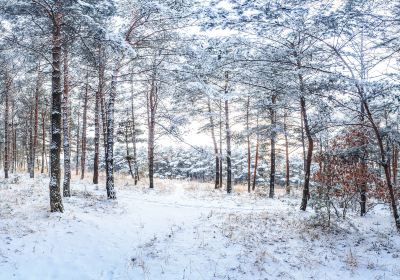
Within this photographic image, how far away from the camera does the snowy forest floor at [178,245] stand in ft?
24.6

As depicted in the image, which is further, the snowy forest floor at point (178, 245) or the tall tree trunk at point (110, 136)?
the tall tree trunk at point (110, 136)

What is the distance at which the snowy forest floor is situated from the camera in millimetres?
7503

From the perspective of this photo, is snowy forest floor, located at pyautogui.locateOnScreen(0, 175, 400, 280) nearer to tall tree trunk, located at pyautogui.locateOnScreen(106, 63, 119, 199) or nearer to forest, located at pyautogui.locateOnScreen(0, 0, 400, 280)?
forest, located at pyautogui.locateOnScreen(0, 0, 400, 280)

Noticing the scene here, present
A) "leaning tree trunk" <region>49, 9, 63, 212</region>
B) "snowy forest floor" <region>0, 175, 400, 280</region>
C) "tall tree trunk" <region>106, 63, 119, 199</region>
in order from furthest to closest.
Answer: "tall tree trunk" <region>106, 63, 119, 199</region>
"leaning tree trunk" <region>49, 9, 63, 212</region>
"snowy forest floor" <region>0, 175, 400, 280</region>

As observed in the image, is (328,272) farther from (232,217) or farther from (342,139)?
(342,139)

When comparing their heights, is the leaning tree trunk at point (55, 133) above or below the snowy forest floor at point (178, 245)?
above

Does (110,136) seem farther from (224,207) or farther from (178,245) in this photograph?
(178,245)

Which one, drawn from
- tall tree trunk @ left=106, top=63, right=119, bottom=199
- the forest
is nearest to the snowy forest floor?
the forest

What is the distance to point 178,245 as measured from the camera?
9.32 metres

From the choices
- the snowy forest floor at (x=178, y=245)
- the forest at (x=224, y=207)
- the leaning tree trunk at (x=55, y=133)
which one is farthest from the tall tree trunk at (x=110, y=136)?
the leaning tree trunk at (x=55, y=133)

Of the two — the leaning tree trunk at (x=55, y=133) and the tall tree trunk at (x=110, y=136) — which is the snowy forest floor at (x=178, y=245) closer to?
the leaning tree trunk at (x=55, y=133)

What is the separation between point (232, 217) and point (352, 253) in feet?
15.7

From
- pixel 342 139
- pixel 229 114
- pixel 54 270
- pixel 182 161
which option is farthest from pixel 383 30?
pixel 182 161

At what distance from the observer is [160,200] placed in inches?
676
